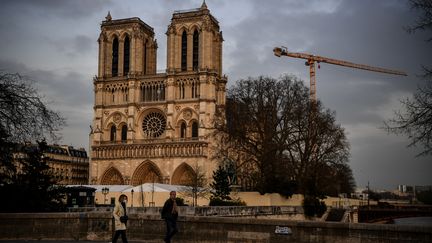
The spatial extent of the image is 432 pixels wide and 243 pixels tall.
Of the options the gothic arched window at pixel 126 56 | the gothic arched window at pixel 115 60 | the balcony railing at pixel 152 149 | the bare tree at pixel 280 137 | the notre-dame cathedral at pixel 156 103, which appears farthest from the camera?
the gothic arched window at pixel 115 60

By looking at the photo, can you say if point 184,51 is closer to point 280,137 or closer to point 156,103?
point 156,103

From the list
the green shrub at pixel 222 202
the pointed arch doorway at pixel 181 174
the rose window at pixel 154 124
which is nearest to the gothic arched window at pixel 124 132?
the rose window at pixel 154 124

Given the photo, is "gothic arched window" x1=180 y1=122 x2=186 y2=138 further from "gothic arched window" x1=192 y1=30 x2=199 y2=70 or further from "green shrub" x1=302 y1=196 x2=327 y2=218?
"green shrub" x1=302 y1=196 x2=327 y2=218

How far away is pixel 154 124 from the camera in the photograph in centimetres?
7550

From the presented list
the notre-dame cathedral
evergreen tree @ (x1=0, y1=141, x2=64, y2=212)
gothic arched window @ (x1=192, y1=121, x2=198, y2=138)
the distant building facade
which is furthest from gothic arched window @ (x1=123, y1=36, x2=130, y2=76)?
evergreen tree @ (x1=0, y1=141, x2=64, y2=212)

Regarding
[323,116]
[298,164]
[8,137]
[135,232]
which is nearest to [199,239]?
[135,232]

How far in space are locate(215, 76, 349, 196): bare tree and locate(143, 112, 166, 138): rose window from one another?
29928mm

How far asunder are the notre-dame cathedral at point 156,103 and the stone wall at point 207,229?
5096 centimetres

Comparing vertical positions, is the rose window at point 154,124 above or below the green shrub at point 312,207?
above

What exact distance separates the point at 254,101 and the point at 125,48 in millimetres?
38506

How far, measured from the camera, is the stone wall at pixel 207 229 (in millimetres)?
13734

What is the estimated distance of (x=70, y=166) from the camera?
101 m

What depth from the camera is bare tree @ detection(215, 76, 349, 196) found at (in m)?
42.3

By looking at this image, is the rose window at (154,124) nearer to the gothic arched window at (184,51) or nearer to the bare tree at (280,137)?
the gothic arched window at (184,51)
